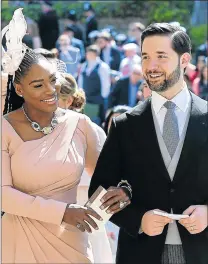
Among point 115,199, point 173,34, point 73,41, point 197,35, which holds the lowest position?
point 115,199

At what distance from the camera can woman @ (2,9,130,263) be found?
388 cm

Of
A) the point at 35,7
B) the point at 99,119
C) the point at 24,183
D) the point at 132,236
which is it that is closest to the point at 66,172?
the point at 24,183

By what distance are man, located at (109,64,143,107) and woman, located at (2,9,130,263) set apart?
271 inches

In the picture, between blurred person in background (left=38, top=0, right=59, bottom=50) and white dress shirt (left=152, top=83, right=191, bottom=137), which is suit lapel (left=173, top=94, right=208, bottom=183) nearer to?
white dress shirt (left=152, top=83, right=191, bottom=137)

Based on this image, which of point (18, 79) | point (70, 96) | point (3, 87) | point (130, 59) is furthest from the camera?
point (130, 59)

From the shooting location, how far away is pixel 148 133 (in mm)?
3666

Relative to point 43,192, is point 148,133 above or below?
above

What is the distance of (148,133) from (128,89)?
7.53 meters

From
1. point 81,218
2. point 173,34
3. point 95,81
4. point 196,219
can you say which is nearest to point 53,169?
point 81,218

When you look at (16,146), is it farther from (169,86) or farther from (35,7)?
(35,7)

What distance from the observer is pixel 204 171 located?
3594 millimetres

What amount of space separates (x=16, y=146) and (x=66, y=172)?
291mm

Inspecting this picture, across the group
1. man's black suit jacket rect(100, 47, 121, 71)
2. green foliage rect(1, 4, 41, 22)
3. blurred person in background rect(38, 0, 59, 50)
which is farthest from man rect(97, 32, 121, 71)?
green foliage rect(1, 4, 41, 22)

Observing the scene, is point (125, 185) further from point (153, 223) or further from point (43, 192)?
point (43, 192)
